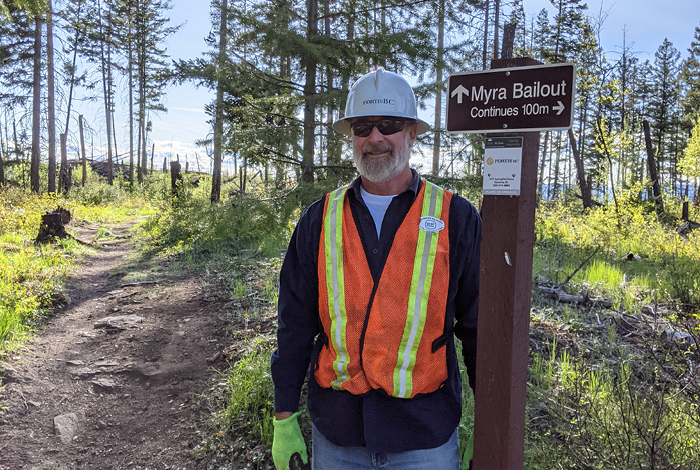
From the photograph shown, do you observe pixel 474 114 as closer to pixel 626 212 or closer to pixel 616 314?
pixel 616 314

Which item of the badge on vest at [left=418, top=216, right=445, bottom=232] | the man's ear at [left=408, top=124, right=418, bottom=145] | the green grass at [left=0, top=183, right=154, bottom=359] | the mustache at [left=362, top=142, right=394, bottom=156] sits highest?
the man's ear at [left=408, top=124, right=418, bottom=145]

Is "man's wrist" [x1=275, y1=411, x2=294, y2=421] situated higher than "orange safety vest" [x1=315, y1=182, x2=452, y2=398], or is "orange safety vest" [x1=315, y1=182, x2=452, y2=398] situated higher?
"orange safety vest" [x1=315, y1=182, x2=452, y2=398]

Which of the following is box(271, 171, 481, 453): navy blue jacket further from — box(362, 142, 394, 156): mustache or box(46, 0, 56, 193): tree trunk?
box(46, 0, 56, 193): tree trunk

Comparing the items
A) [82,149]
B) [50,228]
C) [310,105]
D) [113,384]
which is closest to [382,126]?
[113,384]

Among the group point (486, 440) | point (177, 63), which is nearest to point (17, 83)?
point (177, 63)

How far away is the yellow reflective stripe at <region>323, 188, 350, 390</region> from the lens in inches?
68.4

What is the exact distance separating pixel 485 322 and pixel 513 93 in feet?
2.39

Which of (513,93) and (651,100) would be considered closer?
(513,93)

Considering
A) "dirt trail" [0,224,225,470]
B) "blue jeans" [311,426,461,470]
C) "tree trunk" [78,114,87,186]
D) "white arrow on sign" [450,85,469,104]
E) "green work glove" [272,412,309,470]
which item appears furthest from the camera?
"tree trunk" [78,114,87,186]

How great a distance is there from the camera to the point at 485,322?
1.49m

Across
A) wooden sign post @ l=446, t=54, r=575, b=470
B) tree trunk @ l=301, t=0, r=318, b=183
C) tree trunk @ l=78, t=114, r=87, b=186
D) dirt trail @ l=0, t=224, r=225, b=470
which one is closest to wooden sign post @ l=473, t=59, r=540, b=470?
wooden sign post @ l=446, t=54, r=575, b=470

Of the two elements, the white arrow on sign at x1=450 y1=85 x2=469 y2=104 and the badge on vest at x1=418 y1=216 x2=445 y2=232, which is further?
the badge on vest at x1=418 y1=216 x2=445 y2=232

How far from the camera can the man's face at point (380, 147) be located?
196 centimetres

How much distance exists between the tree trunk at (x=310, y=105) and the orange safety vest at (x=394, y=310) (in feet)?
20.4
